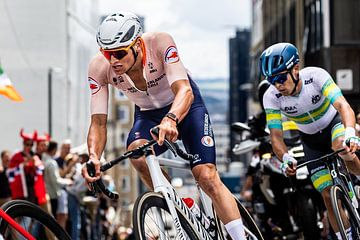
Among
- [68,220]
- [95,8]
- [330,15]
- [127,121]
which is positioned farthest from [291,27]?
[127,121]

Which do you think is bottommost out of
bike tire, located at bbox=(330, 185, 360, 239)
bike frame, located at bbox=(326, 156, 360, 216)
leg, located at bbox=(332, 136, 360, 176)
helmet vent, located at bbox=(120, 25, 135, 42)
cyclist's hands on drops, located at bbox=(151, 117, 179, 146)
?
bike tire, located at bbox=(330, 185, 360, 239)

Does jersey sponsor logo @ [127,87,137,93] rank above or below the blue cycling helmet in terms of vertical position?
below

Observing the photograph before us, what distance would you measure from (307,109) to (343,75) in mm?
17660

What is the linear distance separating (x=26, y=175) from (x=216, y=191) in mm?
7425

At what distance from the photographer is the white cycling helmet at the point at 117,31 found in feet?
22.9

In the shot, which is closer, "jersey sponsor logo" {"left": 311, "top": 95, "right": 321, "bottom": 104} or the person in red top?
"jersey sponsor logo" {"left": 311, "top": 95, "right": 321, "bottom": 104}

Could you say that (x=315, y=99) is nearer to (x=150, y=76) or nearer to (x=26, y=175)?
(x=150, y=76)

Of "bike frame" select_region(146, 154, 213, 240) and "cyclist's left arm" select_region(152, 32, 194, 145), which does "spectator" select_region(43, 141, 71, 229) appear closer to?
"cyclist's left arm" select_region(152, 32, 194, 145)

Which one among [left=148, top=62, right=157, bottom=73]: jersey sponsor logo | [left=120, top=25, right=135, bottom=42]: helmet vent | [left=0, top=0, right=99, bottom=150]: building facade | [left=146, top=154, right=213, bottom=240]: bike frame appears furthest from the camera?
[left=0, top=0, right=99, bottom=150]: building facade

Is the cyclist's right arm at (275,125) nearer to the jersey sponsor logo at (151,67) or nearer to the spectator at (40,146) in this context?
the jersey sponsor logo at (151,67)

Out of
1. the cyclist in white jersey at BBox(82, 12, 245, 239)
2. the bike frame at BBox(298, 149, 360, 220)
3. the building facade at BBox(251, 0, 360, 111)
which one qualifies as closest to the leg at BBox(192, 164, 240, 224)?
the cyclist in white jersey at BBox(82, 12, 245, 239)

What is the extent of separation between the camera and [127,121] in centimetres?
11306

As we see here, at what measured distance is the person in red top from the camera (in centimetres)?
1454

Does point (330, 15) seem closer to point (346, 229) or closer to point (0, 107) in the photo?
point (0, 107)
